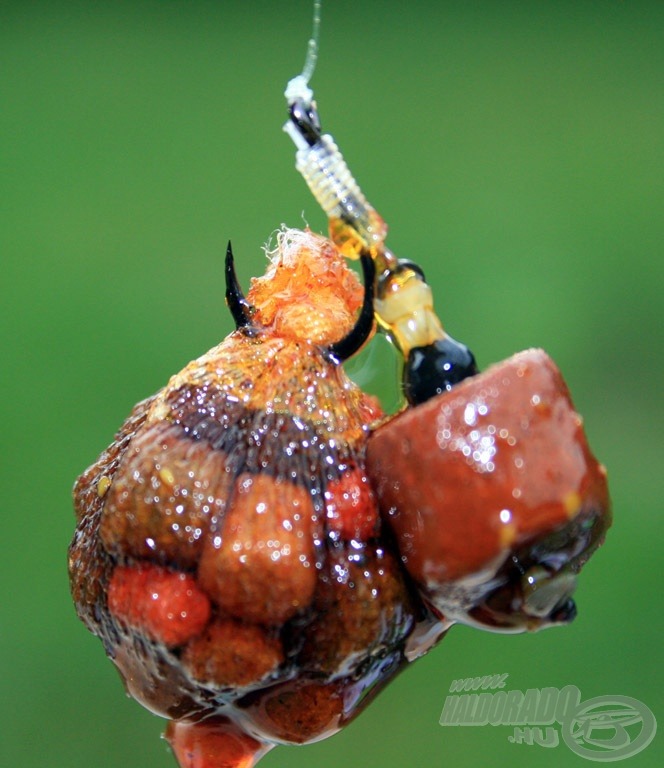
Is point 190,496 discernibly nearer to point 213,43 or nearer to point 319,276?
point 319,276

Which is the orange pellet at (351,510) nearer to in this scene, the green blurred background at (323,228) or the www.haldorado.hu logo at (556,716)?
the www.haldorado.hu logo at (556,716)

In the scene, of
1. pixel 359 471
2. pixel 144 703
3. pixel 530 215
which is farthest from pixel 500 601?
pixel 530 215

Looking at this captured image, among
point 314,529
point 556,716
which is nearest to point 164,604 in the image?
point 314,529

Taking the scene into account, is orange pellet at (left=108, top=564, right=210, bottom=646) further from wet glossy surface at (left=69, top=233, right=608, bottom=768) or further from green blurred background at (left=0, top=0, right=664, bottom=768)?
green blurred background at (left=0, top=0, right=664, bottom=768)

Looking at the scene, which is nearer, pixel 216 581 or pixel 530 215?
pixel 216 581

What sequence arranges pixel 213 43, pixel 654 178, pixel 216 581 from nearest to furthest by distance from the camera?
pixel 216 581
pixel 654 178
pixel 213 43

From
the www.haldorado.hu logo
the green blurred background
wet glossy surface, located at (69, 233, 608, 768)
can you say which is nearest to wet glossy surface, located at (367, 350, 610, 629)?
wet glossy surface, located at (69, 233, 608, 768)
